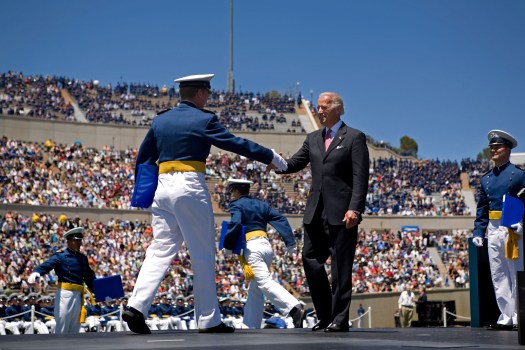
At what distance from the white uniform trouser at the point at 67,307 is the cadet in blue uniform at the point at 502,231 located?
542cm

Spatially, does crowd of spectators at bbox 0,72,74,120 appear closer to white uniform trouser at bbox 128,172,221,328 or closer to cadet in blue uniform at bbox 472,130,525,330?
cadet in blue uniform at bbox 472,130,525,330

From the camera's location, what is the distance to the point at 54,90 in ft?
179

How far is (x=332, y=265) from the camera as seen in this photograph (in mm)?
7918

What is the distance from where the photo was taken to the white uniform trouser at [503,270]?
378 inches

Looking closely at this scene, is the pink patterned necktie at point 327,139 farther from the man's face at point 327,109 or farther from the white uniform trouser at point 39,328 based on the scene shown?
the white uniform trouser at point 39,328

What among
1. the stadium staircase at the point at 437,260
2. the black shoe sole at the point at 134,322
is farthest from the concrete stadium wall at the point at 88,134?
the black shoe sole at the point at 134,322

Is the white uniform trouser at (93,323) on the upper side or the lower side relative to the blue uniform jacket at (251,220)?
lower

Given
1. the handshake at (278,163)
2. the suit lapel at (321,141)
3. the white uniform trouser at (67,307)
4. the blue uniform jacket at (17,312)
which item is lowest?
the blue uniform jacket at (17,312)

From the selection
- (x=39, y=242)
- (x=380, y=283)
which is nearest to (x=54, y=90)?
(x=39, y=242)

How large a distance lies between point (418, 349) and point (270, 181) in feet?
146

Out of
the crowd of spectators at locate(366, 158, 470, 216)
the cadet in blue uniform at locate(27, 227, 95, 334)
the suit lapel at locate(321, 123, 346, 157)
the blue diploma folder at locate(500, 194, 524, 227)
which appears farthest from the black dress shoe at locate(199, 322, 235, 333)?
the crowd of spectators at locate(366, 158, 470, 216)

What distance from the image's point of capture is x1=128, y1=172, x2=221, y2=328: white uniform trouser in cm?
746

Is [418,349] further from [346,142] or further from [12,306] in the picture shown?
[12,306]

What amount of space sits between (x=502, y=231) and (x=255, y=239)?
3.23m
